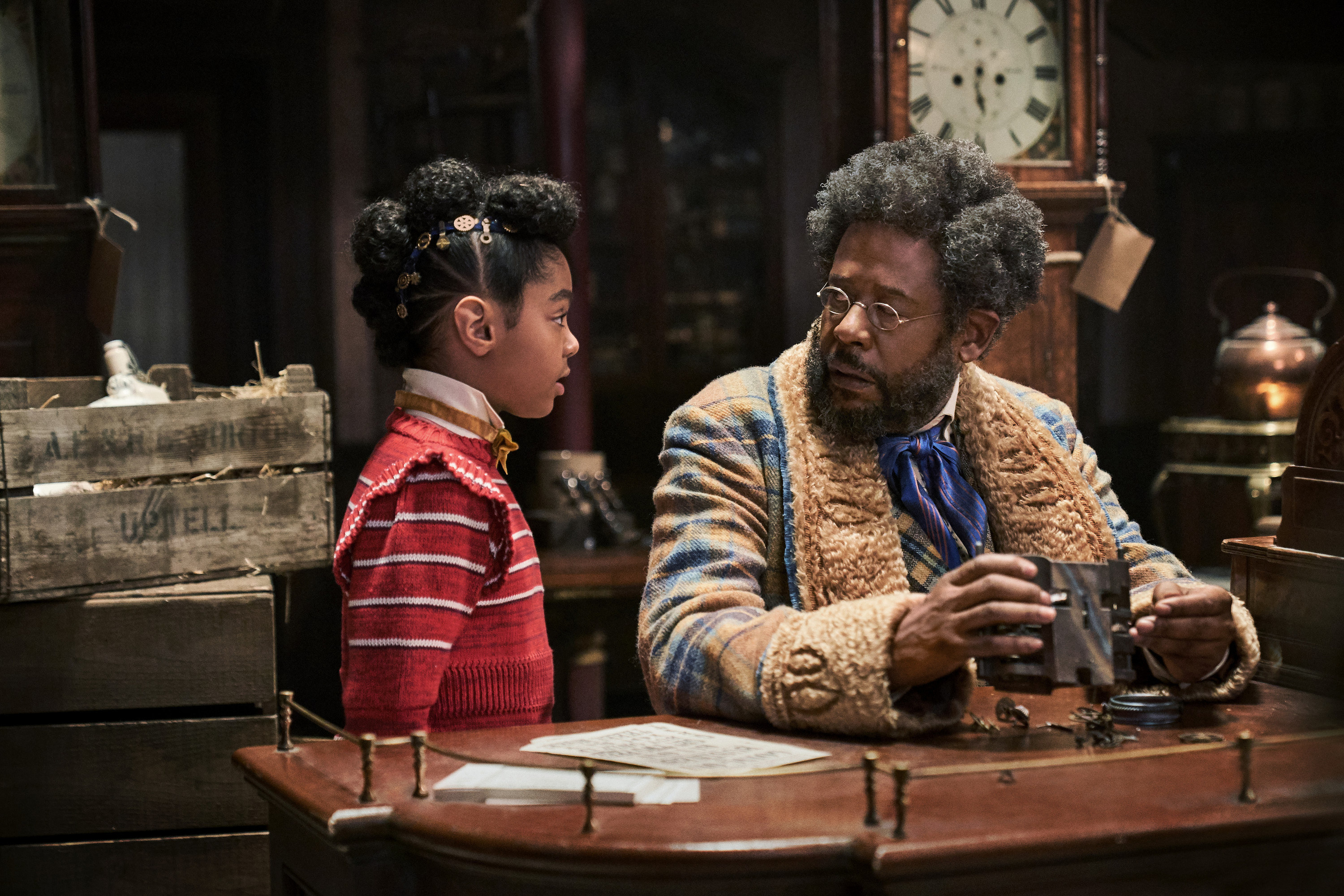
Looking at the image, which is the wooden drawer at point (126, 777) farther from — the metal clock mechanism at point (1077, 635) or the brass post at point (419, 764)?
the metal clock mechanism at point (1077, 635)

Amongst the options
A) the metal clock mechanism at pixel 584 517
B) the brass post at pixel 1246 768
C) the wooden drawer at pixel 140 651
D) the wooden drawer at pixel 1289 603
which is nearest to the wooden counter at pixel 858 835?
the brass post at pixel 1246 768

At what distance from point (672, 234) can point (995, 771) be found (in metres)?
7.48

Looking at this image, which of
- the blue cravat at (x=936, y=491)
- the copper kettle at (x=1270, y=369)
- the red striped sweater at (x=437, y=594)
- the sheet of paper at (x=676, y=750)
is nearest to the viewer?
the sheet of paper at (x=676, y=750)

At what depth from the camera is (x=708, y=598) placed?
1857 mm

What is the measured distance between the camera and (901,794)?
1280mm

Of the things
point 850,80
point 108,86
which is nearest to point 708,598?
point 850,80

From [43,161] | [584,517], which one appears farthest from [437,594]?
[584,517]

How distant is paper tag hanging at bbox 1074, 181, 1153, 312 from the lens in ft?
11.0

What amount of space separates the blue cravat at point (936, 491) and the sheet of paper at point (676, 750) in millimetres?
558

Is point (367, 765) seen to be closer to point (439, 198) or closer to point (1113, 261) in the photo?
point (439, 198)

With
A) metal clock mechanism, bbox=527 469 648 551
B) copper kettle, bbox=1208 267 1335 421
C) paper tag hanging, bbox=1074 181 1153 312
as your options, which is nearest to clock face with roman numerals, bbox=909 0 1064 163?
paper tag hanging, bbox=1074 181 1153 312

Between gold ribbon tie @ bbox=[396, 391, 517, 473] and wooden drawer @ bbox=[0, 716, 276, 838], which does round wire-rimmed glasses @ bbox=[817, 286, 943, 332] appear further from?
wooden drawer @ bbox=[0, 716, 276, 838]

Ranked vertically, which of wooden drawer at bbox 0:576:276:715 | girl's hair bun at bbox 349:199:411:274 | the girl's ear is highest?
girl's hair bun at bbox 349:199:411:274

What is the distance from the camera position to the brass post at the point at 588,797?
51.2 inches
